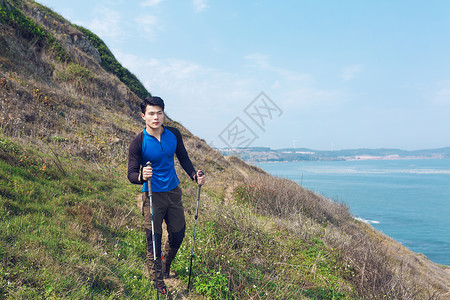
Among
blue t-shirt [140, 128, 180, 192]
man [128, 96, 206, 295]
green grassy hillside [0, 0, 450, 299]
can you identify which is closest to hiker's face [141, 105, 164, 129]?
man [128, 96, 206, 295]

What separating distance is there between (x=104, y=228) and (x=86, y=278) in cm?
192

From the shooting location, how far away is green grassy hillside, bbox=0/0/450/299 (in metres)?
3.60

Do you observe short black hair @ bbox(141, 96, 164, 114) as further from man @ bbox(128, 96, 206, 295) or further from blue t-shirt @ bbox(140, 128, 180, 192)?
blue t-shirt @ bbox(140, 128, 180, 192)

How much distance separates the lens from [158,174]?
4047 mm

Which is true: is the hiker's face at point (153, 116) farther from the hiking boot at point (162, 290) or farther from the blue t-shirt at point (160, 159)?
the hiking boot at point (162, 290)

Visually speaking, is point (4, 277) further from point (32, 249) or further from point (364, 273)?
point (364, 273)

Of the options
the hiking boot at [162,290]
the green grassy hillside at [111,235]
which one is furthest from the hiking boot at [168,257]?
the hiking boot at [162,290]

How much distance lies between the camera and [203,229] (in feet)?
20.5

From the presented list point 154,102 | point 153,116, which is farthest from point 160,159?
point 154,102

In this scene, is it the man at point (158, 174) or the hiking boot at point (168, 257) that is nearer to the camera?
the man at point (158, 174)

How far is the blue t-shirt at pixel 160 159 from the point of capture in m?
3.96

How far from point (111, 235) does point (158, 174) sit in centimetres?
218

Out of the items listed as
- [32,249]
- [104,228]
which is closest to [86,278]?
[32,249]

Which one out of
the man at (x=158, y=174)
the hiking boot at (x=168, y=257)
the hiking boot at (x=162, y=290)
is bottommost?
the hiking boot at (x=162, y=290)
